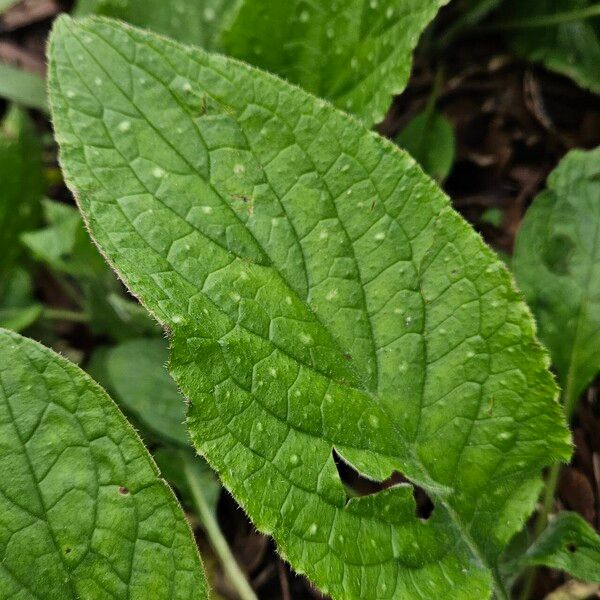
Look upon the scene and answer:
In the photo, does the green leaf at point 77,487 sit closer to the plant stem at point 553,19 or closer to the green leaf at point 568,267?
the green leaf at point 568,267

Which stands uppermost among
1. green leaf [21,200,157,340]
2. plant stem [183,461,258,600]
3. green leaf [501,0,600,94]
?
green leaf [501,0,600,94]

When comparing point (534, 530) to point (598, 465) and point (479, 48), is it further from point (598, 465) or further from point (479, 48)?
point (479, 48)

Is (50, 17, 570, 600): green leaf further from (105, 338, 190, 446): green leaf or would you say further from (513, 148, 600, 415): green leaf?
(105, 338, 190, 446): green leaf

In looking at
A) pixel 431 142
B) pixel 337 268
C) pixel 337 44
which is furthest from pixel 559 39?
pixel 337 268

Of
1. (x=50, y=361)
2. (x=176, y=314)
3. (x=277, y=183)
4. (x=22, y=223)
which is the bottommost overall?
(x=22, y=223)

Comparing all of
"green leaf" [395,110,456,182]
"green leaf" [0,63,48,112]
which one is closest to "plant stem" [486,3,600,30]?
"green leaf" [395,110,456,182]

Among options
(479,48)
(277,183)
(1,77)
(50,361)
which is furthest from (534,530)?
(1,77)
